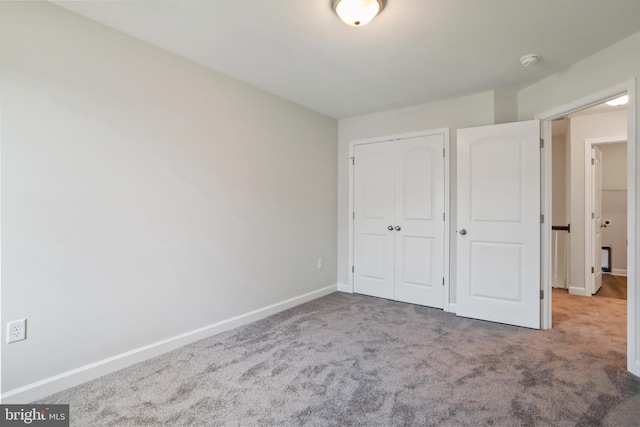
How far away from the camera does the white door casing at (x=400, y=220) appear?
11.5 ft

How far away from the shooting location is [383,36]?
215 centimetres

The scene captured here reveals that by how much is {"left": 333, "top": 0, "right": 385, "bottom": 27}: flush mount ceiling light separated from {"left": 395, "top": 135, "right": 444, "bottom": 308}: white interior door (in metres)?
1.99

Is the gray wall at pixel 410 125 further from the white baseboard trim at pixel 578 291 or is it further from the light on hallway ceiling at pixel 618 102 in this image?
the white baseboard trim at pixel 578 291

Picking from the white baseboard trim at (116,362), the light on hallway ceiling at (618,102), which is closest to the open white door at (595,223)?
the light on hallway ceiling at (618,102)

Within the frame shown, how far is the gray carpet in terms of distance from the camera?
5.41 feet

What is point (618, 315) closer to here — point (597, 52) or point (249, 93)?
point (597, 52)

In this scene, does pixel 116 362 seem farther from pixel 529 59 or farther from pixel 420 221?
pixel 529 59

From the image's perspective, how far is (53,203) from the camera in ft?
6.07

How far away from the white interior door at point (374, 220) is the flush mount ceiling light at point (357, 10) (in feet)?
6.89

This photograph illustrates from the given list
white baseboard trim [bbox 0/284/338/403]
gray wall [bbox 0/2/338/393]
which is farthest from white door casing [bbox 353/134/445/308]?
white baseboard trim [bbox 0/284/338/403]

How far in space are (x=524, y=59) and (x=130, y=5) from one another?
2896 mm

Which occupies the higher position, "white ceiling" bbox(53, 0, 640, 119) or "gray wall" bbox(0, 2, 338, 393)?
"white ceiling" bbox(53, 0, 640, 119)

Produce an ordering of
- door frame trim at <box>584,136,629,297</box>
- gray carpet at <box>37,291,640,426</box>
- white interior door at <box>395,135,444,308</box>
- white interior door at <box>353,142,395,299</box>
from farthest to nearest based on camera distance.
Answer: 1. door frame trim at <box>584,136,629,297</box>
2. white interior door at <box>353,142,395,299</box>
3. white interior door at <box>395,135,444,308</box>
4. gray carpet at <box>37,291,640,426</box>

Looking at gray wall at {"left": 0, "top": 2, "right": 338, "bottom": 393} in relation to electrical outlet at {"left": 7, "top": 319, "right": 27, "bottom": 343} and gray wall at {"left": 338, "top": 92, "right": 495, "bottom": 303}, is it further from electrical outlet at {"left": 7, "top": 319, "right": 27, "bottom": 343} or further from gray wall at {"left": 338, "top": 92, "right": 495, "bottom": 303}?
gray wall at {"left": 338, "top": 92, "right": 495, "bottom": 303}
